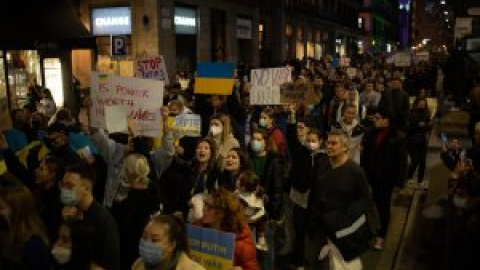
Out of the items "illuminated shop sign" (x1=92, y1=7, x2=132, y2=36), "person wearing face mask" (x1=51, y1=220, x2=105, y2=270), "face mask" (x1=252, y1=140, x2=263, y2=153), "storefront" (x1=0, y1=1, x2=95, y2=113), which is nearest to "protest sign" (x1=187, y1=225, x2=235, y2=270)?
"person wearing face mask" (x1=51, y1=220, x2=105, y2=270)

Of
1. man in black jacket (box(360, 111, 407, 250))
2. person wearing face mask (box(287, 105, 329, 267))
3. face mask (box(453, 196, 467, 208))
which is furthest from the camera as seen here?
man in black jacket (box(360, 111, 407, 250))

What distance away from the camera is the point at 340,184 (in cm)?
534

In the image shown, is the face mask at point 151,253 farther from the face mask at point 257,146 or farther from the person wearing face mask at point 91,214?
the face mask at point 257,146

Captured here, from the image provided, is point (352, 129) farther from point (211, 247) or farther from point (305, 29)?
point (305, 29)

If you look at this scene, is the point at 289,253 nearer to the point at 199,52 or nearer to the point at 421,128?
the point at 421,128

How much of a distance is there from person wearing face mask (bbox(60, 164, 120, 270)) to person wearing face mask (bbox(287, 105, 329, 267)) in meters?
2.68

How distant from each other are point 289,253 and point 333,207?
56.7 inches

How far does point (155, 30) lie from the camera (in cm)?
2159

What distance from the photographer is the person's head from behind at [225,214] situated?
4.11m

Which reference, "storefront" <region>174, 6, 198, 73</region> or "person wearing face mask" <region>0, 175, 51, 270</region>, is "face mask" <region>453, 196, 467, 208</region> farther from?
→ "storefront" <region>174, 6, 198, 73</region>

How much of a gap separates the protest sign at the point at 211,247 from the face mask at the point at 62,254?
0.82m

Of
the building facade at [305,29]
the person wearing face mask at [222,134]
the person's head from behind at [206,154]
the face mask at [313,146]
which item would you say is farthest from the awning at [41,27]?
the building facade at [305,29]

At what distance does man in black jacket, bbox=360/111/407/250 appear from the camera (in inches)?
275

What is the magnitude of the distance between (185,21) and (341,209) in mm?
19878
